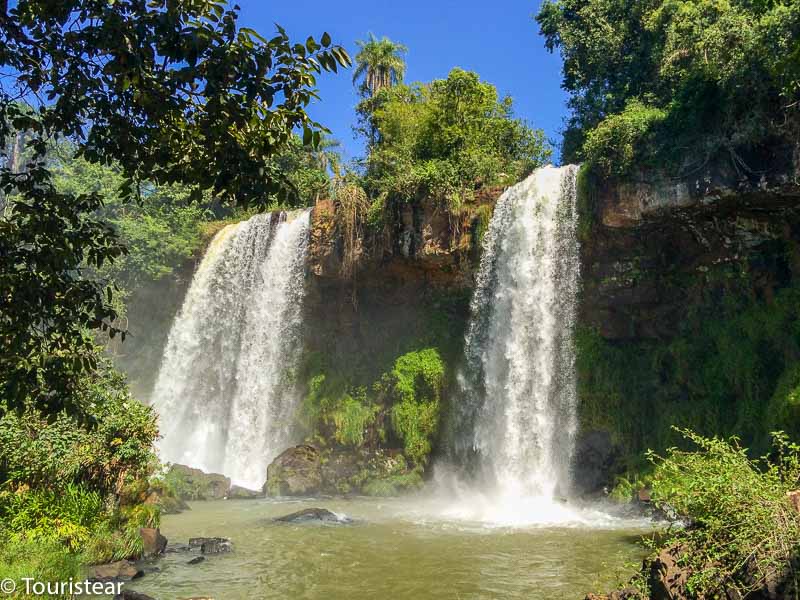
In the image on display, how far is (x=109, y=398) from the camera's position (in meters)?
11.2

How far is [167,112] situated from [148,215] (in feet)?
98.9

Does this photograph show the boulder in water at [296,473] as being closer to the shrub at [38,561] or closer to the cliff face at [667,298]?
the cliff face at [667,298]

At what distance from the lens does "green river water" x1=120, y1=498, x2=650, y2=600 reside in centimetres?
895

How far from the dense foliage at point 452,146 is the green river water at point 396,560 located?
35.5 ft

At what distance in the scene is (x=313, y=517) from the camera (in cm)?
1437

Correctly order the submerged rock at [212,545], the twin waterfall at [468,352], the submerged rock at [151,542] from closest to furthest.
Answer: the submerged rock at [151,542] → the submerged rock at [212,545] → the twin waterfall at [468,352]

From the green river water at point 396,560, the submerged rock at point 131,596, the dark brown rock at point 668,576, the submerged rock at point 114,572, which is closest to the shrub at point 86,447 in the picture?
the submerged rock at point 114,572

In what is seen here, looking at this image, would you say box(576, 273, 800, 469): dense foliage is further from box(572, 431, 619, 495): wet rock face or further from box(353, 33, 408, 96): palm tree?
box(353, 33, 408, 96): palm tree

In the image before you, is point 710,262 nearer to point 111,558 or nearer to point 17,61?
point 111,558

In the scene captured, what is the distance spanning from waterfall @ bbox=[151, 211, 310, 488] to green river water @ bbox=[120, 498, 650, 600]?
27.1 ft

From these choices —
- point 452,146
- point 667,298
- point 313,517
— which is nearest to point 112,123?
point 313,517

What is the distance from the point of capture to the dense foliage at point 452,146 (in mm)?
21109

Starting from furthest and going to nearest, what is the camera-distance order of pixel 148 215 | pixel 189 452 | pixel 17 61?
pixel 148 215 < pixel 189 452 < pixel 17 61

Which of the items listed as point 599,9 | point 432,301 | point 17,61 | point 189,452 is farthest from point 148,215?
point 17,61
